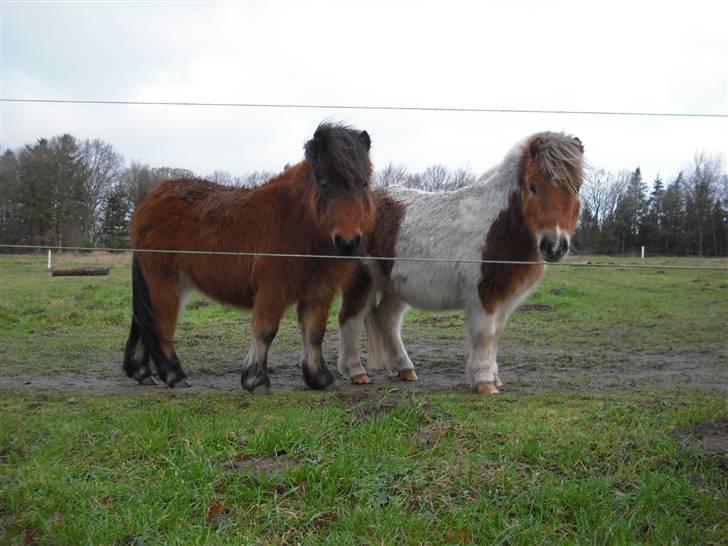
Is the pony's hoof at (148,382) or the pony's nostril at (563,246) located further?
the pony's hoof at (148,382)

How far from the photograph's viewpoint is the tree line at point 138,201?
22.4ft

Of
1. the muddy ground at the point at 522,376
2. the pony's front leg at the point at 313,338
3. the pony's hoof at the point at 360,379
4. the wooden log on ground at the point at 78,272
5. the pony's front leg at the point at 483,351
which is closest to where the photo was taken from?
the pony's front leg at the point at 483,351

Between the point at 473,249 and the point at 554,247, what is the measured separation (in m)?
1.01

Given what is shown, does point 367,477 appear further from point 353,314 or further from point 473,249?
point 353,314

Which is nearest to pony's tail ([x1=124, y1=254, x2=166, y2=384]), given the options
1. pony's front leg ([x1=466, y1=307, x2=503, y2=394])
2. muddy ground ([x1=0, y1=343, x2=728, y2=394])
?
muddy ground ([x1=0, y1=343, x2=728, y2=394])

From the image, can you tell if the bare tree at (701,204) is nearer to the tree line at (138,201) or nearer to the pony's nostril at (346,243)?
the tree line at (138,201)

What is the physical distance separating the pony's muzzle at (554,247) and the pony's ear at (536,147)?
0.87m

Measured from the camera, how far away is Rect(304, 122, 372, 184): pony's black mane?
5336 mm

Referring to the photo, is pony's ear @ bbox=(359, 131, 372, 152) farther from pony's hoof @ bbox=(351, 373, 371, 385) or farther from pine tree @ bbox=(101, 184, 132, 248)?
pine tree @ bbox=(101, 184, 132, 248)

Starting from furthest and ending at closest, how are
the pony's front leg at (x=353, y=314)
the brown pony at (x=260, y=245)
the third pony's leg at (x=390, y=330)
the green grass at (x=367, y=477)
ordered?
the third pony's leg at (x=390, y=330)
the pony's front leg at (x=353, y=314)
the brown pony at (x=260, y=245)
the green grass at (x=367, y=477)

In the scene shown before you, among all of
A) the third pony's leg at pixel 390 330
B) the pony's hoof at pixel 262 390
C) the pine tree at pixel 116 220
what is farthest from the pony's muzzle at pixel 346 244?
the pine tree at pixel 116 220

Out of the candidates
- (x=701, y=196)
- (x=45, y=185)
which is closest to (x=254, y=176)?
(x=45, y=185)

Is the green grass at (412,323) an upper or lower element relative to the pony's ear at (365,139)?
lower

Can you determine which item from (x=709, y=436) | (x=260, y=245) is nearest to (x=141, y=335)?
(x=260, y=245)
